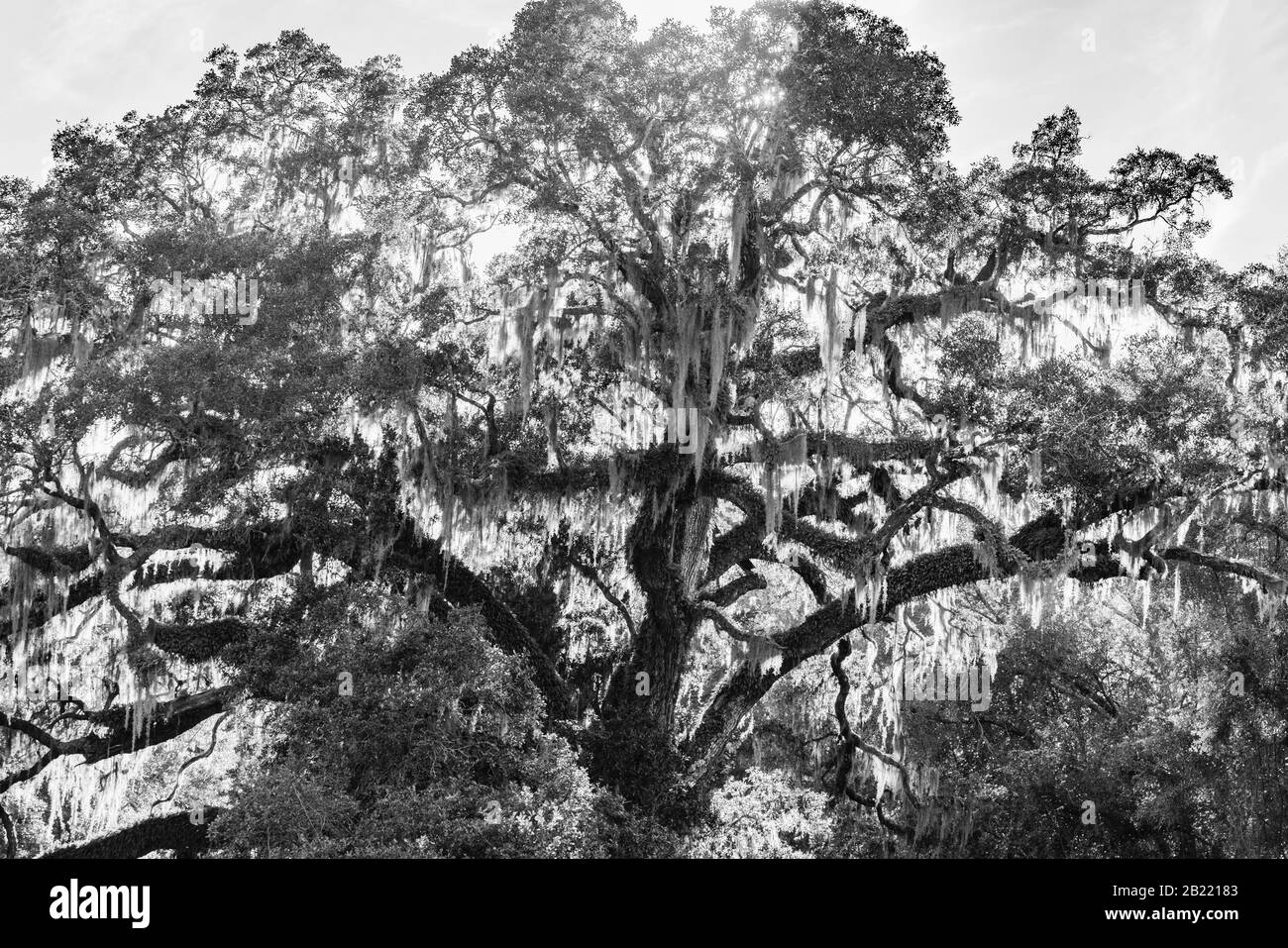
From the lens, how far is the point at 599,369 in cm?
1666

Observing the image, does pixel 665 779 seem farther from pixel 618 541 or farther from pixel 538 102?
pixel 538 102

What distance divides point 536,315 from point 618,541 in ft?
10.7

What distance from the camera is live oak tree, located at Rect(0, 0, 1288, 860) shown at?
48.6ft

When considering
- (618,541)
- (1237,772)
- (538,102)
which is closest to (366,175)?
(538,102)

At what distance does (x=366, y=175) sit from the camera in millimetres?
17328

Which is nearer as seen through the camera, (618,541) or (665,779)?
(665,779)

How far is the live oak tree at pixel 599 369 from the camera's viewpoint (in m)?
14.8
